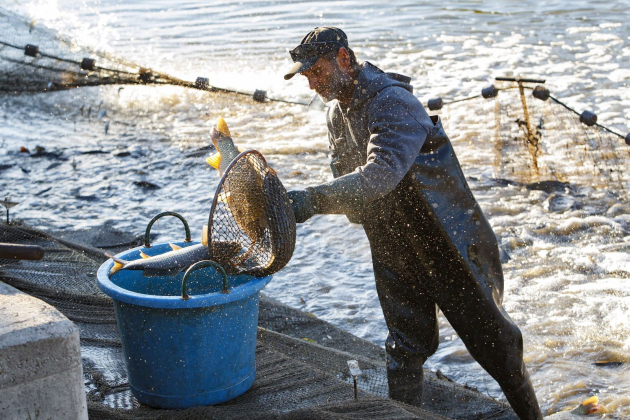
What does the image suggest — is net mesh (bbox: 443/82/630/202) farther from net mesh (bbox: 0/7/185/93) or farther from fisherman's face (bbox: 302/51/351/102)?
net mesh (bbox: 0/7/185/93)

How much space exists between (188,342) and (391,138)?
1.33 metres

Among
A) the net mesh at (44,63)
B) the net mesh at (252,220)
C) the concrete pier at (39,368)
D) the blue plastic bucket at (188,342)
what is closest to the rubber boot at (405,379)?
the blue plastic bucket at (188,342)

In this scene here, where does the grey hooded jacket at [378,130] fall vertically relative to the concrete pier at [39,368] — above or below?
above

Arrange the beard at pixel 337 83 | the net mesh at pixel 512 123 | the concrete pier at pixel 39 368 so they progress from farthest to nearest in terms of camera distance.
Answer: the net mesh at pixel 512 123 < the beard at pixel 337 83 < the concrete pier at pixel 39 368

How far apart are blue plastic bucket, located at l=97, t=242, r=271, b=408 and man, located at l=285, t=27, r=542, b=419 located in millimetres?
729

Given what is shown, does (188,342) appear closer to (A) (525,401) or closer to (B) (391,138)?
(B) (391,138)

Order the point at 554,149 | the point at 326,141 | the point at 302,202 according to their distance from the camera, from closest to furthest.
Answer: the point at 302,202 → the point at 554,149 → the point at 326,141

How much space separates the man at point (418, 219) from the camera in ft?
10.8

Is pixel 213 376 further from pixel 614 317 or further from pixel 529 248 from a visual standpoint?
pixel 529 248

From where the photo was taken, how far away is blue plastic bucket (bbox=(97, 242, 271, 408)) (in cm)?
322

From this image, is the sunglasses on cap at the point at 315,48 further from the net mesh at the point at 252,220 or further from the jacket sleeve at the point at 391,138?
the net mesh at the point at 252,220

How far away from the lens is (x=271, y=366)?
3924 mm

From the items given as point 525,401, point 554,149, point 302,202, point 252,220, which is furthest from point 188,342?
point 554,149

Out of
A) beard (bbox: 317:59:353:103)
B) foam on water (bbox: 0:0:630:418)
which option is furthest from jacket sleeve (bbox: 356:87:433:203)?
foam on water (bbox: 0:0:630:418)
